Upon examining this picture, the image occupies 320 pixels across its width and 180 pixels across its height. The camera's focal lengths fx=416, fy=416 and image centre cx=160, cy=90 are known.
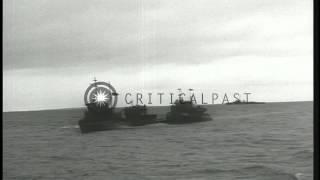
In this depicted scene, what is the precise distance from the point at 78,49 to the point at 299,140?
9008 mm

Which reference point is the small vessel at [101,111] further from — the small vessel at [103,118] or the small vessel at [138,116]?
the small vessel at [138,116]

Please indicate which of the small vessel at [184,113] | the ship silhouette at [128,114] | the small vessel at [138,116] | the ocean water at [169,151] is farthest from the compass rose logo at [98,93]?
the small vessel at [184,113]

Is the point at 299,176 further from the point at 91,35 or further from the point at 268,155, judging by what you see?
the point at 91,35

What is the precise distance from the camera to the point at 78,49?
1652 centimetres

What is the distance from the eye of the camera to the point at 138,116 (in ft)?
41.7

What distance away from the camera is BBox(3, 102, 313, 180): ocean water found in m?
9.87

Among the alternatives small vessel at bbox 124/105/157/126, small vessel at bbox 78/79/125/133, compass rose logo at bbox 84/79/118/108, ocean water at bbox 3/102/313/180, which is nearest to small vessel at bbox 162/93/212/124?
ocean water at bbox 3/102/313/180

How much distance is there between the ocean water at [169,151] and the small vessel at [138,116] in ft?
2.20

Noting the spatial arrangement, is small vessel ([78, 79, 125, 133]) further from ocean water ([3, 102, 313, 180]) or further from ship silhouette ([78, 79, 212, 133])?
ocean water ([3, 102, 313, 180])

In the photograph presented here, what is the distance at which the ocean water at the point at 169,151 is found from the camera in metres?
9.87

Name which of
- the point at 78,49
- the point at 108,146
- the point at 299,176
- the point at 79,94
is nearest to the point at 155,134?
the point at 108,146

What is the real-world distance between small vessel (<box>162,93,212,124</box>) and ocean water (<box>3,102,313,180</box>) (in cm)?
A: 49

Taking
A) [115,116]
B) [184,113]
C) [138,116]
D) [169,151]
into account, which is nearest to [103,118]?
[115,116]

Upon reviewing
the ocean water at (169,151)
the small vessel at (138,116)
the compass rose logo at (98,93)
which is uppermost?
the compass rose logo at (98,93)
